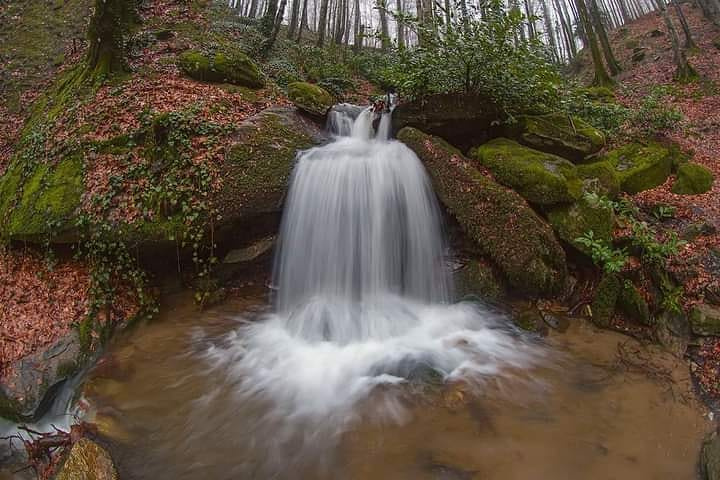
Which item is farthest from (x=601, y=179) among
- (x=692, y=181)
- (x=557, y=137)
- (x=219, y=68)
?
(x=219, y=68)

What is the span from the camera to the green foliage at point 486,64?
6203mm

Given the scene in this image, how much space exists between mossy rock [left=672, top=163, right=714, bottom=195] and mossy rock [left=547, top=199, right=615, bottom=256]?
7.15 feet

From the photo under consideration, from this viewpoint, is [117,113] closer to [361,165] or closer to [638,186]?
[361,165]

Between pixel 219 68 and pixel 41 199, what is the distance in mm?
4276

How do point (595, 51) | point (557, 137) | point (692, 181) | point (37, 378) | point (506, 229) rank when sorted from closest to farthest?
1. point (37, 378)
2. point (506, 229)
3. point (692, 181)
4. point (557, 137)
5. point (595, 51)

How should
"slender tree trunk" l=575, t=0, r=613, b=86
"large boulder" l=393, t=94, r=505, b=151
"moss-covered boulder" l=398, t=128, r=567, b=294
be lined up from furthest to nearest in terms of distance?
"slender tree trunk" l=575, t=0, r=613, b=86, "large boulder" l=393, t=94, r=505, b=151, "moss-covered boulder" l=398, t=128, r=567, b=294

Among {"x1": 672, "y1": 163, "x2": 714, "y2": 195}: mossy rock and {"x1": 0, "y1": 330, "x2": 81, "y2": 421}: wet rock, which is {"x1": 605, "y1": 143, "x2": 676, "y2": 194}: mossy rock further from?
{"x1": 0, "y1": 330, "x2": 81, "y2": 421}: wet rock

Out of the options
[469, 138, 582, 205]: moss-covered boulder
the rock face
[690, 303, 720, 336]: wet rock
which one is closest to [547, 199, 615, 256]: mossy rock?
[469, 138, 582, 205]: moss-covered boulder

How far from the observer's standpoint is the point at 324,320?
551 centimetres

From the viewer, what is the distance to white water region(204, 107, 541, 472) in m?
4.19

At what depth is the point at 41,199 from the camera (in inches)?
228

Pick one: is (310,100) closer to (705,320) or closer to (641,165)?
(641,165)

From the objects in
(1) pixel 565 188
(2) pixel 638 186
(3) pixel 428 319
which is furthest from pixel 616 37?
(3) pixel 428 319

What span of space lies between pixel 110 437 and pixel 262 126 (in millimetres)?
4890
